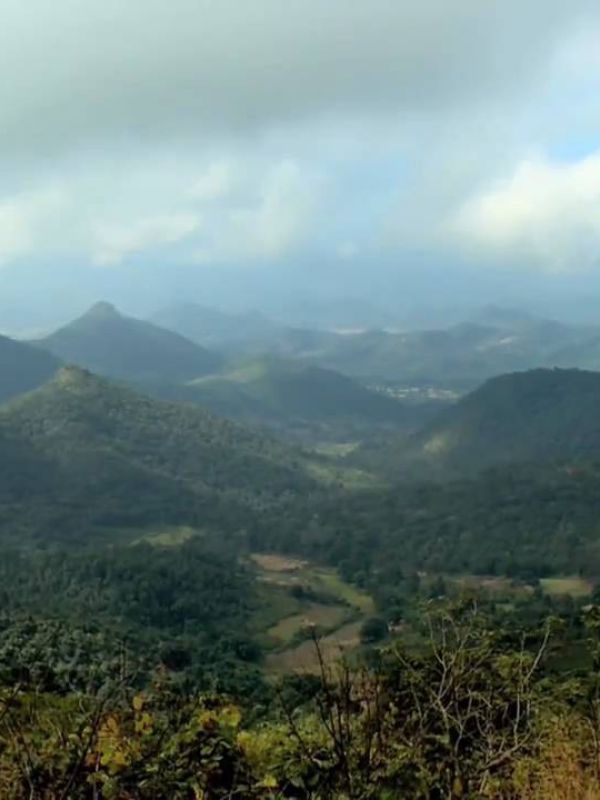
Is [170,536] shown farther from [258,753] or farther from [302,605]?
[258,753]

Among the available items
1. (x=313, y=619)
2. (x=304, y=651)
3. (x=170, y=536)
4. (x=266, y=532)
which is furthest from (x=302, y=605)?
(x=266, y=532)

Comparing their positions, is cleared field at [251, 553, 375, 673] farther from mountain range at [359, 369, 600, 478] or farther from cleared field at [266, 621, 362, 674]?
mountain range at [359, 369, 600, 478]

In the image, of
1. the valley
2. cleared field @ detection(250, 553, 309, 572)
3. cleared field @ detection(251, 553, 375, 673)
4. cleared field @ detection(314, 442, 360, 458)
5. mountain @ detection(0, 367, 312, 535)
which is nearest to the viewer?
the valley

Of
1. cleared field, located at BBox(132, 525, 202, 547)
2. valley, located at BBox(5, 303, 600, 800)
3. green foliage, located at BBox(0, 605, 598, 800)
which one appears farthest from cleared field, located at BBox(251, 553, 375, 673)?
green foliage, located at BBox(0, 605, 598, 800)

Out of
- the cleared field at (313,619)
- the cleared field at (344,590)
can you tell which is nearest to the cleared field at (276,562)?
the cleared field at (344,590)

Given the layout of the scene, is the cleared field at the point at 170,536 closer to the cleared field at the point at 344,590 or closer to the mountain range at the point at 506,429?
the cleared field at the point at 344,590

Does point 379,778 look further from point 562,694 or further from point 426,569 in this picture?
point 426,569

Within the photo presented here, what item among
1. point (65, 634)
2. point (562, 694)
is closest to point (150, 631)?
point (65, 634)
